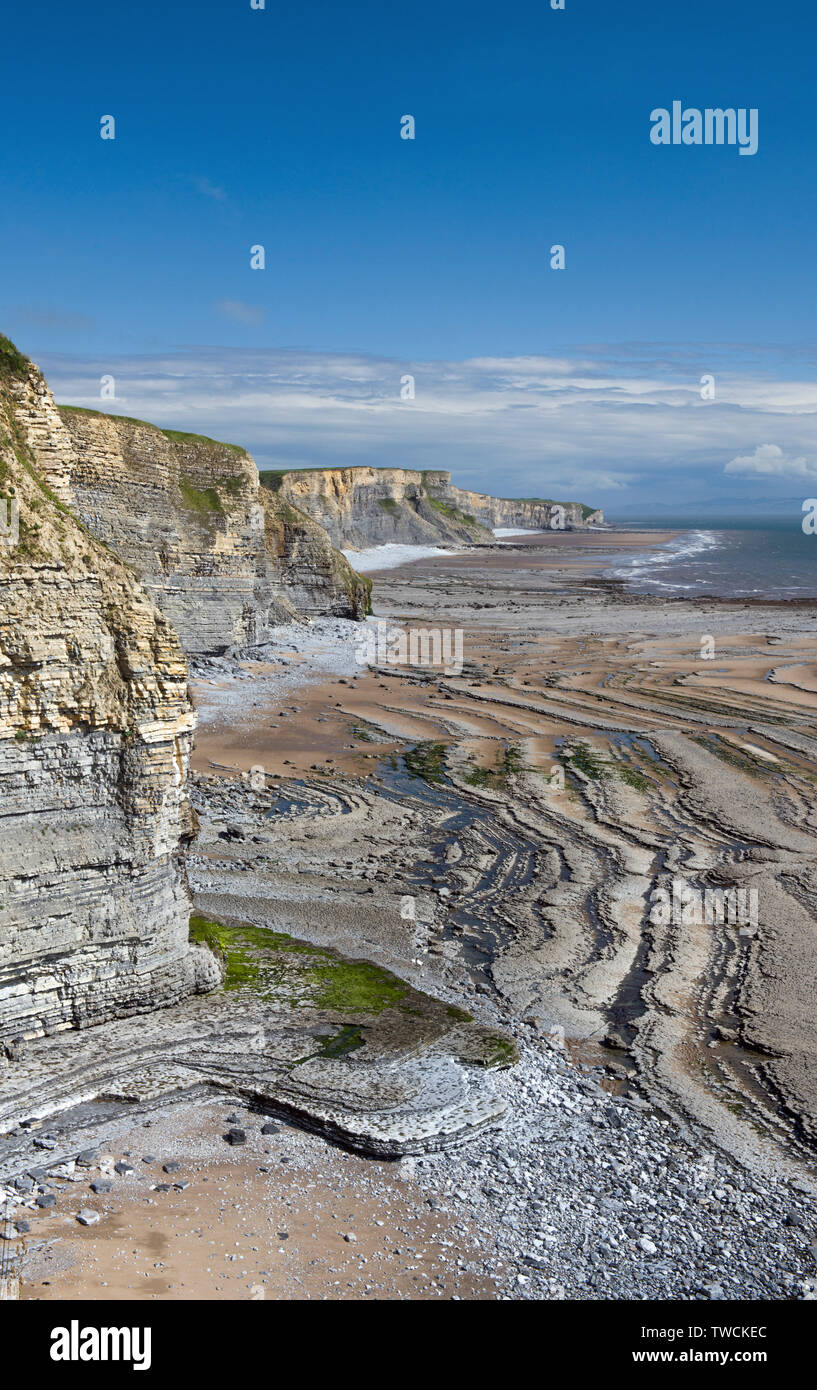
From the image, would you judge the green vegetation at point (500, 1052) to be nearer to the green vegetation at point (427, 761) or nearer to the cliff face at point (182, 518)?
the green vegetation at point (427, 761)

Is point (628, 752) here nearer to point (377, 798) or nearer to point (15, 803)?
point (377, 798)

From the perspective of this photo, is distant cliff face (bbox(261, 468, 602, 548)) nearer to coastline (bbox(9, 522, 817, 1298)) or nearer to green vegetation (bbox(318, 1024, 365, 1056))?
coastline (bbox(9, 522, 817, 1298))

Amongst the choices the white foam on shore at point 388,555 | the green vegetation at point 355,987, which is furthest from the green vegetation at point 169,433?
the white foam on shore at point 388,555

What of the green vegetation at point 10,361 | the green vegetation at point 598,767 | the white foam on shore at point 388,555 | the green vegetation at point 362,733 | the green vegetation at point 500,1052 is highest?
the white foam on shore at point 388,555

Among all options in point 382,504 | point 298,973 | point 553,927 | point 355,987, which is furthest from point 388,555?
point 355,987

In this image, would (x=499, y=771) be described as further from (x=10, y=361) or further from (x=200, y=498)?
(x=10, y=361)

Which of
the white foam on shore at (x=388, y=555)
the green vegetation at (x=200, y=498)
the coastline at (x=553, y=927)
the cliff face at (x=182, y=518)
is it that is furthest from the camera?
the white foam on shore at (x=388, y=555)

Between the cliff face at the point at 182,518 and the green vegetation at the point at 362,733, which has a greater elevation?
the cliff face at the point at 182,518

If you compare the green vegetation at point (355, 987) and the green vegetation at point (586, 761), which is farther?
the green vegetation at point (586, 761)
